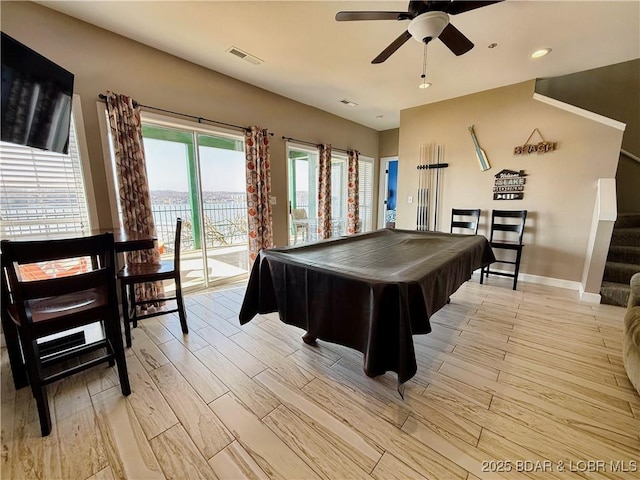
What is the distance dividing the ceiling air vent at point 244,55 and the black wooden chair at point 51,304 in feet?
7.58

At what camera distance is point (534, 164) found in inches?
138

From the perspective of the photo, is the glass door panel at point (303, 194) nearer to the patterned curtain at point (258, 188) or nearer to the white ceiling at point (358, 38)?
the patterned curtain at point (258, 188)

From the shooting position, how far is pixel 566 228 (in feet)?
11.1

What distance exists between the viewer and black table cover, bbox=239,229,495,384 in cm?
132

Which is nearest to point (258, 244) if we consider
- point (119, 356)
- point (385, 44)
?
point (119, 356)

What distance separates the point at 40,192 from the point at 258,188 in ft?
6.97

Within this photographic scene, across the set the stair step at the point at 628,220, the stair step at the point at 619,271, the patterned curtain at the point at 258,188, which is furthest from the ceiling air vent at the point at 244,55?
the stair step at the point at 628,220

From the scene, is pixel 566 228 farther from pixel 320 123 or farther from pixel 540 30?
pixel 320 123

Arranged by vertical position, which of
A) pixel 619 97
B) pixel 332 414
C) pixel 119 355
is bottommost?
pixel 332 414

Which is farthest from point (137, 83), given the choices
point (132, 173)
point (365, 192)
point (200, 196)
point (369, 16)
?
point (365, 192)

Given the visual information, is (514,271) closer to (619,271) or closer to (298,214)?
(619,271)

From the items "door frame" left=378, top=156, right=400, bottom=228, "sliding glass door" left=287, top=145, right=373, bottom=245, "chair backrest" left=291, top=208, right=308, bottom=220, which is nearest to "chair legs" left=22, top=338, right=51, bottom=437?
"sliding glass door" left=287, top=145, right=373, bottom=245

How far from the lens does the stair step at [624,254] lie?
3148 millimetres

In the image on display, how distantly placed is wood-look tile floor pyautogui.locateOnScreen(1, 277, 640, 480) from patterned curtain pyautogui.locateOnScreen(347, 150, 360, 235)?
3.44 metres
